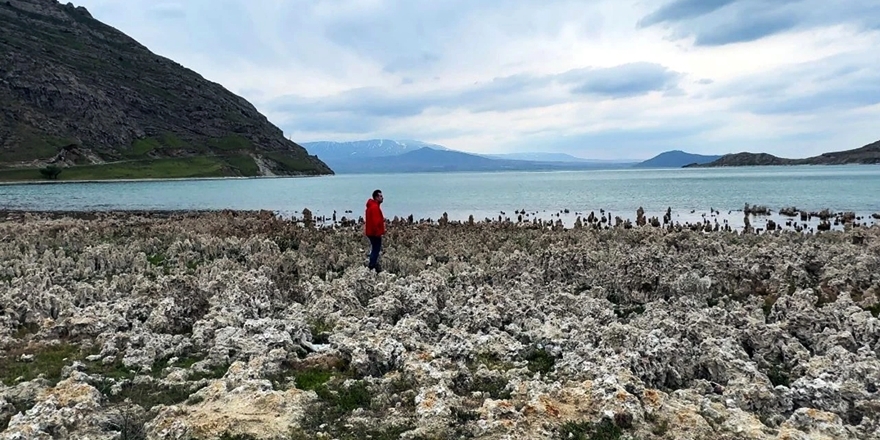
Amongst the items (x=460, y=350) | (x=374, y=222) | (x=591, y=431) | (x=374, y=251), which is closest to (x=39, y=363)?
(x=460, y=350)

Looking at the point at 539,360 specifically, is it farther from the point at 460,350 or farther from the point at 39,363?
the point at 39,363

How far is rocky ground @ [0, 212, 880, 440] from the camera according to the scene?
869cm

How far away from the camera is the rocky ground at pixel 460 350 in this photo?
8688 millimetres

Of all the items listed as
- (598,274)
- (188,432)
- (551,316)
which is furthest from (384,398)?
(598,274)

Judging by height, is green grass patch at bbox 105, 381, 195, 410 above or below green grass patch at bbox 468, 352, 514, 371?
above

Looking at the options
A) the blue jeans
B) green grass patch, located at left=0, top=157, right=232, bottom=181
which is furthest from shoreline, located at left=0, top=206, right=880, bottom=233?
green grass patch, located at left=0, top=157, right=232, bottom=181

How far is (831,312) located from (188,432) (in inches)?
498

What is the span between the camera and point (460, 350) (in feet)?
38.5

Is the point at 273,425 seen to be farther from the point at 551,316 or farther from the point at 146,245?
the point at 146,245

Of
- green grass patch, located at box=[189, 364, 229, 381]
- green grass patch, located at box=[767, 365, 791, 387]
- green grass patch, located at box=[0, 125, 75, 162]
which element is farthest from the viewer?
green grass patch, located at box=[0, 125, 75, 162]

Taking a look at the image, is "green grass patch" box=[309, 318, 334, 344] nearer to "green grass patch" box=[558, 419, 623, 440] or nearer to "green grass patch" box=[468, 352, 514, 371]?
"green grass patch" box=[468, 352, 514, 371]

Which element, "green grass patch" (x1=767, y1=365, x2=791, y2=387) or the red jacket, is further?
the red jacket

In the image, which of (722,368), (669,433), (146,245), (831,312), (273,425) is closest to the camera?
(669,433)

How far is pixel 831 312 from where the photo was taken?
1347 cm
